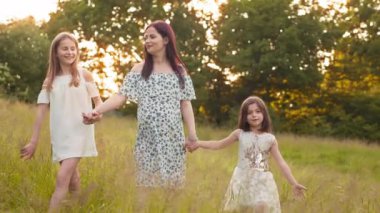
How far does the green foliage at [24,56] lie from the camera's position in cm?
2745

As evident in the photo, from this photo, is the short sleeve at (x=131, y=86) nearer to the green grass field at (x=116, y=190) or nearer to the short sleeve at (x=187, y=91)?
the short sleeve at (x=187, y=91)

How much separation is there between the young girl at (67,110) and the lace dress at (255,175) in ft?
3.93

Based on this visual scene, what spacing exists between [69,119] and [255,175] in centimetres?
160

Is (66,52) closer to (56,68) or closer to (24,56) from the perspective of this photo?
(56,68)

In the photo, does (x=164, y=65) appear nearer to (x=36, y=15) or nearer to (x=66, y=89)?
(x=66, y=89)

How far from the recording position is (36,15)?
35000mm

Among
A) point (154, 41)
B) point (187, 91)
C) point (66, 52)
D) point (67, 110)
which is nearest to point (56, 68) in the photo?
point (66, 52)

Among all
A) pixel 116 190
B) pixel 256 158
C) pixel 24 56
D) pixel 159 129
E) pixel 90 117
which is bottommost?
pixel 116 190

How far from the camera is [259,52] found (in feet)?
91.7

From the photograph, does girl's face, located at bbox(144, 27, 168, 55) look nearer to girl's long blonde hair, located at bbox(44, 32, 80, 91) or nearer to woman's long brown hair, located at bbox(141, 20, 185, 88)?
woman's long brown hair, located at bbox(141, 20, 185, 88)

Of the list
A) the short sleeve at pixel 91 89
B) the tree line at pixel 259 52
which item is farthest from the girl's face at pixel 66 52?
the tree line at pixel 259 52

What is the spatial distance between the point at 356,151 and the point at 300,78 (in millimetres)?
9702

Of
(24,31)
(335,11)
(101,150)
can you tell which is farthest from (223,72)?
(101,150)

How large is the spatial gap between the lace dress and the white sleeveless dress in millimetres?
1194
